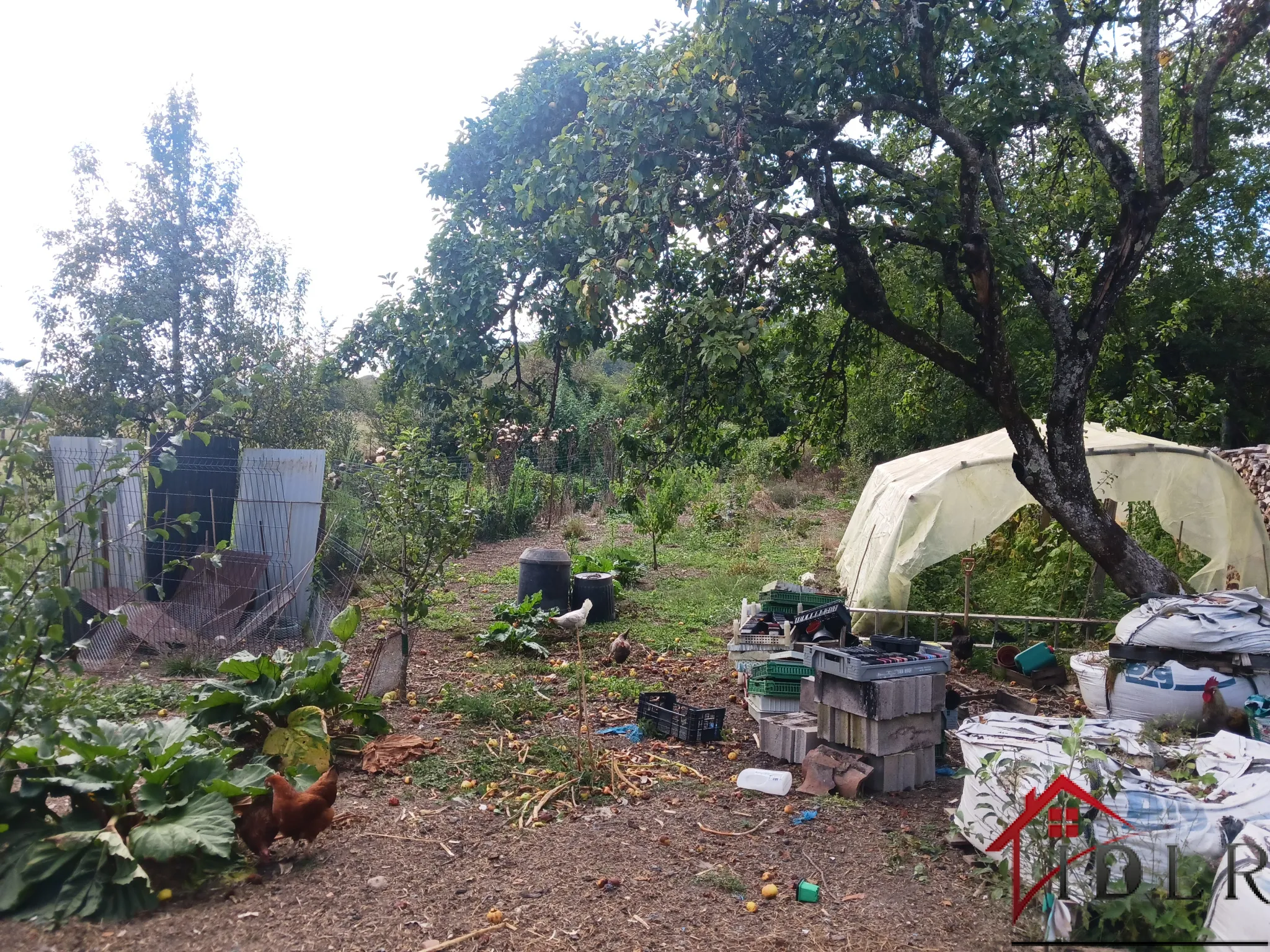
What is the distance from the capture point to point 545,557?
28.5ft

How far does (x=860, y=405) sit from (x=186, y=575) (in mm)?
11613

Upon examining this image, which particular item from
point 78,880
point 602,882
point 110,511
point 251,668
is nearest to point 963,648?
point 602,882

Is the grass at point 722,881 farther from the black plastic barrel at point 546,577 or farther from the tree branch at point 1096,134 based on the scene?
the tree branch at point 1096,134

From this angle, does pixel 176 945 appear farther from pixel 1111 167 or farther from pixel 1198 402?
pixel 1198 402

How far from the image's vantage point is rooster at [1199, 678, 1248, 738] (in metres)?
4.75

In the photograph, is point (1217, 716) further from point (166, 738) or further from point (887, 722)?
point (166, 738)

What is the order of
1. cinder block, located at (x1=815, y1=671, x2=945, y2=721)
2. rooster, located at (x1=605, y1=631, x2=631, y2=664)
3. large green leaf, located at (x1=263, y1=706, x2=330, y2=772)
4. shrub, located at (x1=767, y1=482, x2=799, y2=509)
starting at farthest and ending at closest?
shrub, located at (x1=767, y1=482, x2=799, y2=509) < rooster, located at (x1=605, y1=631, x2=631, y2=664) < cinder block, located at (x1=815, y1=671, x2=945, y2=721) < large green leaf, located at (x1=263, y1=706, x2=330, y2=772)

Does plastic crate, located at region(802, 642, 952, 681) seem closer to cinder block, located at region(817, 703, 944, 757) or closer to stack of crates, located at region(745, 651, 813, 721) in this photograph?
cinder block, located at region(817, 703, 944, 757)

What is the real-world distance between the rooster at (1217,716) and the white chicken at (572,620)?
4.73m

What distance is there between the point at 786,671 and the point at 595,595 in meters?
3.63

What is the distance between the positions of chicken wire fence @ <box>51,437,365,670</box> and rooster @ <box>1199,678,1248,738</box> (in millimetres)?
6265

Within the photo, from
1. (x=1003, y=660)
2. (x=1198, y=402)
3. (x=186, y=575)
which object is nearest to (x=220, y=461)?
(x=186, y=575)

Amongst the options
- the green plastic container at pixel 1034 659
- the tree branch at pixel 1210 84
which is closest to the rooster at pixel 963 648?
the green plastic container at pixel 1034 659

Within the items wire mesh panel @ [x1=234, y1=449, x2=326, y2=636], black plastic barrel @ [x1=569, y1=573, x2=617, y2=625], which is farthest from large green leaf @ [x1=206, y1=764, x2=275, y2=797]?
black plastic barrel @ [x1=569, y1=573, x2=617, y2=625]
